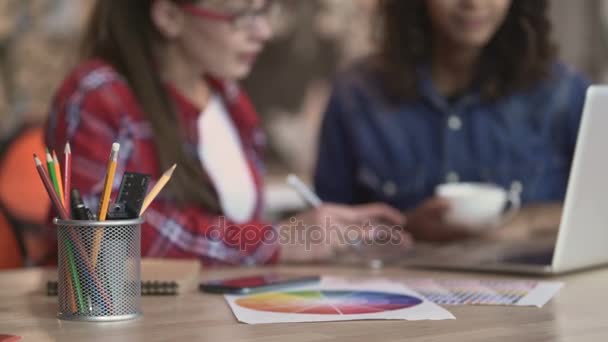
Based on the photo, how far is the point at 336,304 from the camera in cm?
103

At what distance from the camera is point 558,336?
2.85 ft

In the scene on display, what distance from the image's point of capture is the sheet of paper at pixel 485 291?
3.48 ft

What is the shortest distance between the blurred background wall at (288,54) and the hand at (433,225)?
1321 mm

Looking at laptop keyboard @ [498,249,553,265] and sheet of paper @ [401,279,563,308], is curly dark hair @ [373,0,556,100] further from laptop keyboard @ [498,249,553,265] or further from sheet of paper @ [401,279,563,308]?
sheet of paper @ [401,279,563,308]

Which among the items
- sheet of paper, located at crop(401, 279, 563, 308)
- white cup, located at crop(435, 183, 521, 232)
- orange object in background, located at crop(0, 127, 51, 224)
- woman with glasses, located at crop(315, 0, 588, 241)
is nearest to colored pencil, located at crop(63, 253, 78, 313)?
sheet of paper, located at crop(401, 279, 563, 308)

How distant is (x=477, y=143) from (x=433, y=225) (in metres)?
0.37

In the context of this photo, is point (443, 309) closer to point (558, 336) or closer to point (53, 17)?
point (558, 336)

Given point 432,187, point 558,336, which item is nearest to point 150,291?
point 558,336

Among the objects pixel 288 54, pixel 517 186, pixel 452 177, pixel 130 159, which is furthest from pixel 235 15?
pixel 288 54

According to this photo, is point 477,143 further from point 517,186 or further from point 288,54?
point 288,54

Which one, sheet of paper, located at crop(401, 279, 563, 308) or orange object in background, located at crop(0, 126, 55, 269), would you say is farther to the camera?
orange object in background, located at crop(0, 126, 55, 269)

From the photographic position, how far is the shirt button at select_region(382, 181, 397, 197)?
201 centimetres

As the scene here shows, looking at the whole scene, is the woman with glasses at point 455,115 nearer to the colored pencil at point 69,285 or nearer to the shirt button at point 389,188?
the shirt button at point 389,188

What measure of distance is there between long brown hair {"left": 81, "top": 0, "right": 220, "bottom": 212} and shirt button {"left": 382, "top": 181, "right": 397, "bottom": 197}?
48cm
